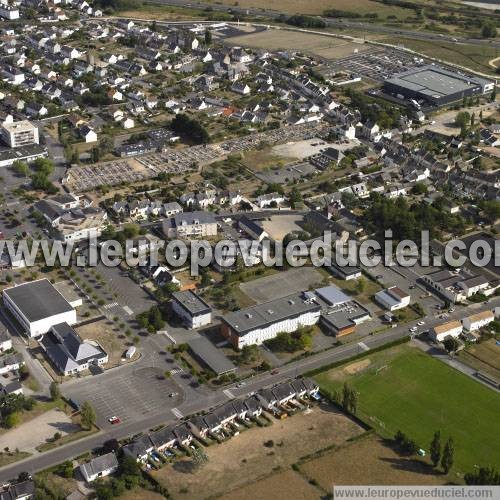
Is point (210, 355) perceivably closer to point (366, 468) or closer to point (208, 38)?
point (366, 468)

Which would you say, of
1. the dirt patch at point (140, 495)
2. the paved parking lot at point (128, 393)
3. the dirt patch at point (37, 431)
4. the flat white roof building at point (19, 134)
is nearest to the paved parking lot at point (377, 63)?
the flat white roof building at point (19, 134)

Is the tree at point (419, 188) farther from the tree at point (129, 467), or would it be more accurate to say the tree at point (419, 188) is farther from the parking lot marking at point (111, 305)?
the tree at point (129, 467)

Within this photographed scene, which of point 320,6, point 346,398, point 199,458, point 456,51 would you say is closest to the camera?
point 199,458

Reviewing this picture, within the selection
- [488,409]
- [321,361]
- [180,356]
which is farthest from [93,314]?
[488,409]

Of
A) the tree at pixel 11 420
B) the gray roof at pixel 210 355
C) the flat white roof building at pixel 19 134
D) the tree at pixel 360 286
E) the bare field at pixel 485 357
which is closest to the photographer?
the tree at pixel 11 420

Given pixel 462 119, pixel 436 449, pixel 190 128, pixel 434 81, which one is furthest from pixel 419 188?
pixel 436 449

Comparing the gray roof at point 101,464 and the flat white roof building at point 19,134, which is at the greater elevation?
the flat white roof building at point 19,134
